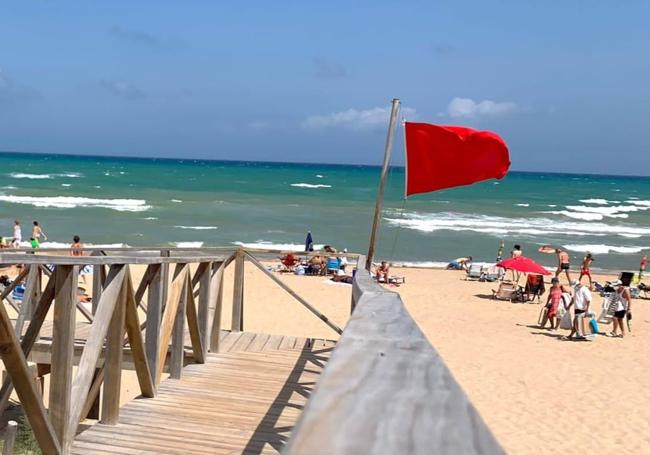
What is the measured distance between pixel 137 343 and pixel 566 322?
40.4 ft

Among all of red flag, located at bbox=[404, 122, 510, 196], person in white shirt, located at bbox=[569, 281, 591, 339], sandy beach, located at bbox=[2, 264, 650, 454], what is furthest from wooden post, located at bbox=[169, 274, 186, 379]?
person in white shirt, located at bbox=[569, 281, 591, 339]

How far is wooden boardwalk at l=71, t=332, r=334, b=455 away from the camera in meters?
4.18

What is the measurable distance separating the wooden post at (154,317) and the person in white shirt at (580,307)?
1063cm

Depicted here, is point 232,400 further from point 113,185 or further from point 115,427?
point 113,185

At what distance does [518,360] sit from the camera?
12242mm

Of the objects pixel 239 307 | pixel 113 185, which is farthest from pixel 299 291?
pixel 113 185

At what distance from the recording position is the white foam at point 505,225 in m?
40.9

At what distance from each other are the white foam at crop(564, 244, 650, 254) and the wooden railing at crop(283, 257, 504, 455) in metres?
33.9

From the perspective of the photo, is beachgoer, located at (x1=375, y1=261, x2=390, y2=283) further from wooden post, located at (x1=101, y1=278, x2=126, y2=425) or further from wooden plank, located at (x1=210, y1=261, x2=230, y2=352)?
wooden post, located at (x1=101, y1=278, x2=126, y2=425)

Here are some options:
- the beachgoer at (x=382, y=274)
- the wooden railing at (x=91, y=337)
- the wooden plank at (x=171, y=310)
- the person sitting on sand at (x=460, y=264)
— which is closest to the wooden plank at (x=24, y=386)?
the wooden railing at (x=91, y=337)

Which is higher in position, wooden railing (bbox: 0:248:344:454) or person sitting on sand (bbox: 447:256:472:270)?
wooden railing (bbox: 0:248:344:454)

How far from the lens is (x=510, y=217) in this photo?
50.6 meters

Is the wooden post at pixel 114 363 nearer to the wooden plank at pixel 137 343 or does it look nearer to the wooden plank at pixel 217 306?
the wooden plank at pixel 137 343

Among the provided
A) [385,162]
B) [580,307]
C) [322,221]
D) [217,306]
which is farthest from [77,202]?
[385,162]
